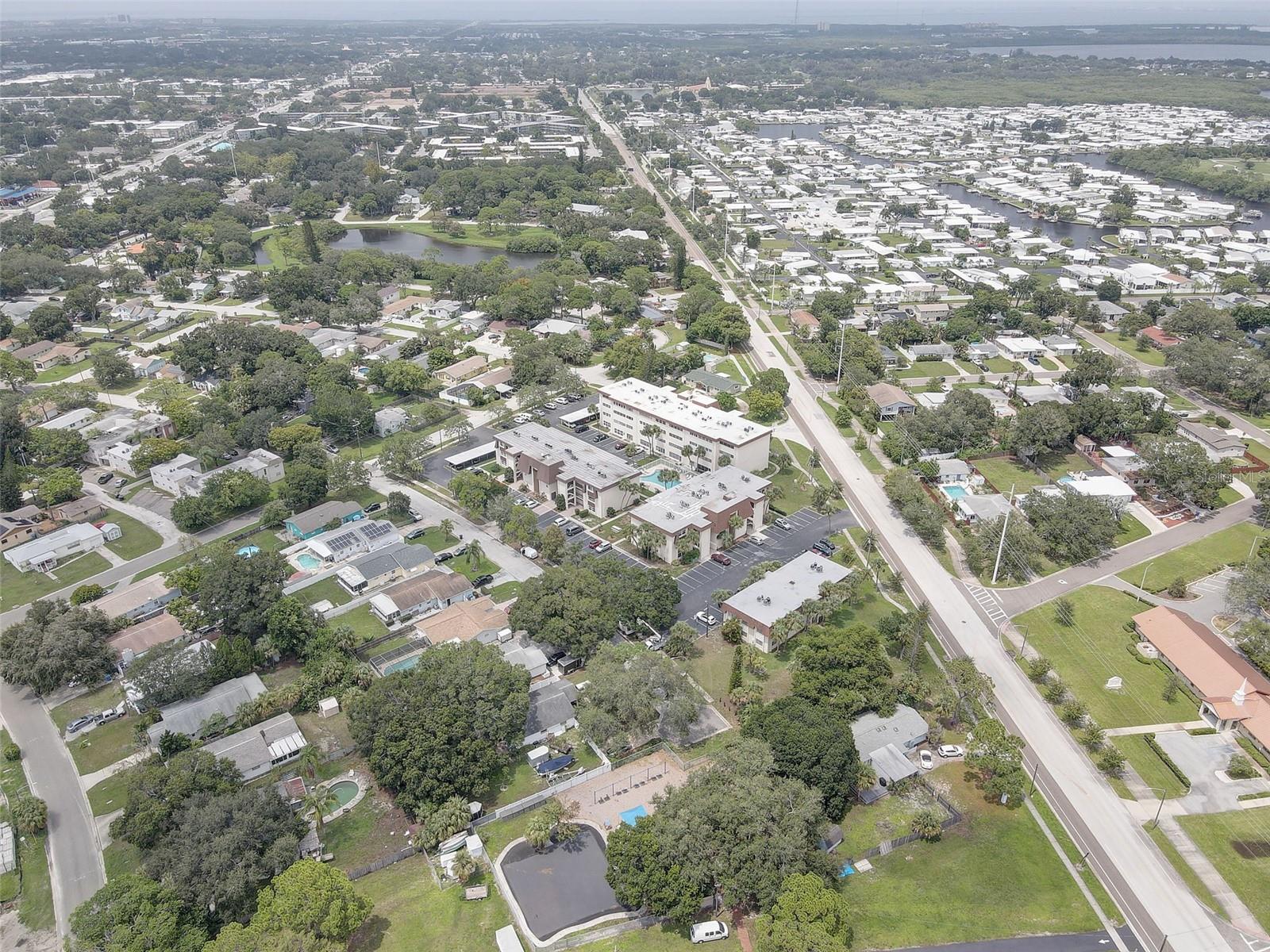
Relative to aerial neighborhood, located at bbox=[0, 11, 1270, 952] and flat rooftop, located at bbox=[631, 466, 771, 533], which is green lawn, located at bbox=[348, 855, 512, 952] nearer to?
aerial neighborhood, located at bbox=[0, 11, 1270, 952]

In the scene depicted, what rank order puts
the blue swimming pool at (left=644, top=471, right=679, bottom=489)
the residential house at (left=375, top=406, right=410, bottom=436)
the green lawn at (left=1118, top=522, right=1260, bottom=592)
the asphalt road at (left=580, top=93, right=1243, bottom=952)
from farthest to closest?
the residential house at (left=375, top=406, right=410, bottom=436)
the blue swimming pool at (left=644, top=471, right=679, bottom=489)
the green lawn at (left=1118, top=522, right=1260, bottom=592)
the asphalt road at (left=580, top=93, right=1243, bottom=952)

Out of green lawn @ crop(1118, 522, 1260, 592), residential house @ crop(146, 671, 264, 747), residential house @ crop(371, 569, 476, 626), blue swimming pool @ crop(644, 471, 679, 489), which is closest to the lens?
residential house @ crop(146, 671, 264, 747)

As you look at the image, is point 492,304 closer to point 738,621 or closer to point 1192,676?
point 738,621

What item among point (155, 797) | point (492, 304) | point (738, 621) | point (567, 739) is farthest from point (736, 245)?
point (155, 797)

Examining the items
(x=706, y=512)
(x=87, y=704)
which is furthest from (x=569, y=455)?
(x=87, y=704)

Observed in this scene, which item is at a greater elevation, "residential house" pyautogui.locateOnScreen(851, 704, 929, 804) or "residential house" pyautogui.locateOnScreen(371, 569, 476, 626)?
"residential house" pyautogui.locateOnScreen(851, 704, 929, 804)

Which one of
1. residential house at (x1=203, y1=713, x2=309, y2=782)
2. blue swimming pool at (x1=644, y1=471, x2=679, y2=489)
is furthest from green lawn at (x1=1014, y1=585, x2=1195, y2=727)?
residential house at (x1=203, y1=713, x2=309, y2=782)

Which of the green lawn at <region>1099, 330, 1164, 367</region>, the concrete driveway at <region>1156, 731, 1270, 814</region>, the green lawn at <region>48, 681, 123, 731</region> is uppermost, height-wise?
the concrete driveway at <region>1156, 731, 1270, 814</region>

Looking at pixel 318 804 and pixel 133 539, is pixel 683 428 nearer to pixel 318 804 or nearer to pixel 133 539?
pixel 318 804
